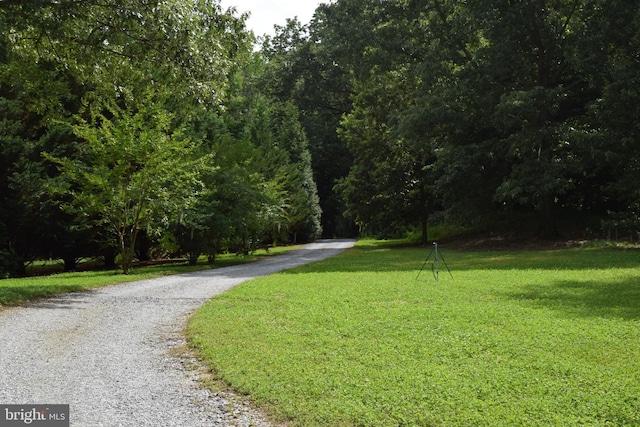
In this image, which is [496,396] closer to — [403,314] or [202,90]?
[403,314]

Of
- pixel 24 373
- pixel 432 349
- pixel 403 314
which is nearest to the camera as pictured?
pixel 24 373

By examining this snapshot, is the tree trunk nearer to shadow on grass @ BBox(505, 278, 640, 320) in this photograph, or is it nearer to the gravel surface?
shadow on grass @ BBox(505, 278, 640, 320)

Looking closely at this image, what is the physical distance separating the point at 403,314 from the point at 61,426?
5647mm

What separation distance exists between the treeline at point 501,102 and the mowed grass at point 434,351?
11.0 metres

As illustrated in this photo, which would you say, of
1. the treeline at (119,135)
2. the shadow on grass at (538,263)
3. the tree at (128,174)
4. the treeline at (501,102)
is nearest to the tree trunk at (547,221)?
the treeline at (501,102)

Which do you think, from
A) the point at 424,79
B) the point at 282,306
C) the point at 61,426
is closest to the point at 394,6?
the point at 424,79

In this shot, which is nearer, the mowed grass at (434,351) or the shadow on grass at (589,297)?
the mowed grass at (434,351)

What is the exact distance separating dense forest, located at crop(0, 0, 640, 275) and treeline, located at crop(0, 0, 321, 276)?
0.06 m

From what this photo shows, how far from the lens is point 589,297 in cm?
1023

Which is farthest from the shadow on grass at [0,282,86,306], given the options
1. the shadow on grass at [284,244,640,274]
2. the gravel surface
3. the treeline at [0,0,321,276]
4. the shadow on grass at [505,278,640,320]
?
the shadow on grass at [505,278,640,320]

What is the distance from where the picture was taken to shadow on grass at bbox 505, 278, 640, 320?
343 inches

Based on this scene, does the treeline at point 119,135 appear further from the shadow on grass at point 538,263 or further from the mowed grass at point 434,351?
the mowed grass at point 434,351

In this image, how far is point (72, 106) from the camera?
73.6ft

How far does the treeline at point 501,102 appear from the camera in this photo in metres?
21.1
